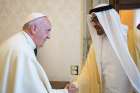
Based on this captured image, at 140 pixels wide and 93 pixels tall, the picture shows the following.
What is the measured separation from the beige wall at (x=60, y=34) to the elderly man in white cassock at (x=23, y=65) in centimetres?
135

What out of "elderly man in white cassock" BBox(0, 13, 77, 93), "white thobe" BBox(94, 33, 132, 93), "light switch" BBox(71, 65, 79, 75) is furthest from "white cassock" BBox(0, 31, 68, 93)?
"light switch" BBox(71, 65, 79, 75)

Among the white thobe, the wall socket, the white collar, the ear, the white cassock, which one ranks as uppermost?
the ear

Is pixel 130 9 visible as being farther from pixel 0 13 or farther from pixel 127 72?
pixel 0 13

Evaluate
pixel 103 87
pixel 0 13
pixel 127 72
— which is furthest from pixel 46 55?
pixel 127 72

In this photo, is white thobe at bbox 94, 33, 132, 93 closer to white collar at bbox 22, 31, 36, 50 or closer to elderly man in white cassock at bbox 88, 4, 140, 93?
elderly man in white cassock at bbox 88, 4, 140, 93

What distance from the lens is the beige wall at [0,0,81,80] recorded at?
3.42 m

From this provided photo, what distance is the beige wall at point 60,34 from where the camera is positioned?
11.2ft

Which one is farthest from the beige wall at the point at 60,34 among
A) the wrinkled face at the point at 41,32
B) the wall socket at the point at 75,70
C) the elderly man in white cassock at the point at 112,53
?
the wrinkled face at the point at 41,32

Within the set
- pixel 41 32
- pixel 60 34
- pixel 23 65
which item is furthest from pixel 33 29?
pixel 60 34

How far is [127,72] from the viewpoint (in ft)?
8.32

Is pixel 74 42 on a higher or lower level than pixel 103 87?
higher

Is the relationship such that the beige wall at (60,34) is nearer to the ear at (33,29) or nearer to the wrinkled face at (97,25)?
the wrinkled face at (97,25)

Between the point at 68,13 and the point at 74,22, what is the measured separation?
125mm

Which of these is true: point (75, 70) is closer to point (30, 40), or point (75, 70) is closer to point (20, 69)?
point (30, 40)
